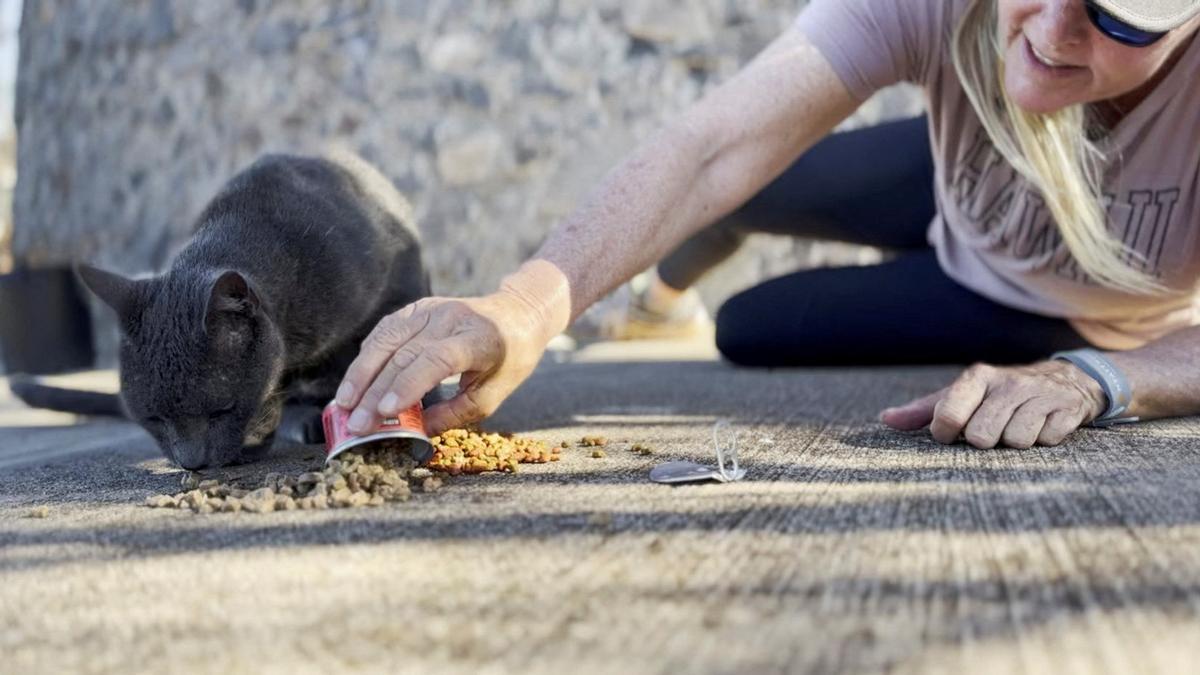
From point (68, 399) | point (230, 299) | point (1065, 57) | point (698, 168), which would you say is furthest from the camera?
point (68, 399)

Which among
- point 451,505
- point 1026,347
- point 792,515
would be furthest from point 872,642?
point 1026,347

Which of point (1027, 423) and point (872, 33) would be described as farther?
point (872, 33)

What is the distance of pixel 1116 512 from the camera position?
3.02ft

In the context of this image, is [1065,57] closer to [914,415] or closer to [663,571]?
[914,415]

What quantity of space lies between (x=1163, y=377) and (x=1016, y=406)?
28 cm

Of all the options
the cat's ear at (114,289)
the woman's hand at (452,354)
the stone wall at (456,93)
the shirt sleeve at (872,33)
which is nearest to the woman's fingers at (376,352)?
the woman's hand at (452,354)

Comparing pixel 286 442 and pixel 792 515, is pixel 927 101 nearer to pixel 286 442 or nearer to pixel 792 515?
pixel 792 515

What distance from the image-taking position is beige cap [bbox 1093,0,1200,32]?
119 cm

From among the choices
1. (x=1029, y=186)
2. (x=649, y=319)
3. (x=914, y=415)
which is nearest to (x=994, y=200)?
(x=1029, y=186)

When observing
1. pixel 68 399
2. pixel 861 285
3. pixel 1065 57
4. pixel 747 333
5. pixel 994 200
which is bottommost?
pixel 68 399

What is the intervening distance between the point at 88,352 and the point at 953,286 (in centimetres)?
327

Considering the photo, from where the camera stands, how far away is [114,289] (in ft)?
4.98

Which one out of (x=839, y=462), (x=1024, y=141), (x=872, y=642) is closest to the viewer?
(x=872, y=642)

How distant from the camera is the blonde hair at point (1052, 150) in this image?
5.01 feet
